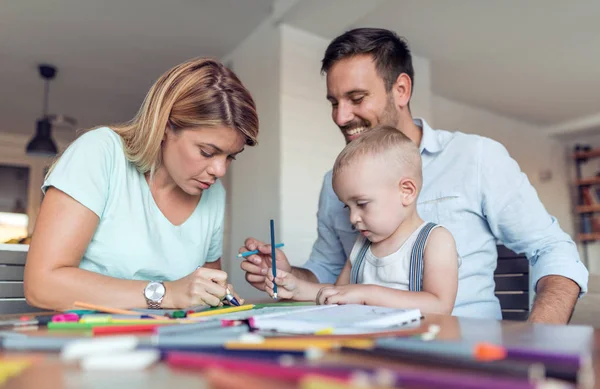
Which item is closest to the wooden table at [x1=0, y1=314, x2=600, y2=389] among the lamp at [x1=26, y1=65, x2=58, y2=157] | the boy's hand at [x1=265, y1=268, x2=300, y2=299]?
the boy's hand at [x1=265, y1=268, x2=300, y2=299]

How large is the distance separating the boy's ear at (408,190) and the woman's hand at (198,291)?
496mm

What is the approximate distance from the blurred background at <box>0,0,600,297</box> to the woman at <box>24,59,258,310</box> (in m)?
2.10

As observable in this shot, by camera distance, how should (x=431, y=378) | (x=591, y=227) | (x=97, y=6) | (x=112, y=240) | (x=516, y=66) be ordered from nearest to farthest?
1. (x=431, y=378)
2. (x=112, y=240)
3. (x=97, y=6)
4. (x=516, y=66)
5. (x=591, y=227)

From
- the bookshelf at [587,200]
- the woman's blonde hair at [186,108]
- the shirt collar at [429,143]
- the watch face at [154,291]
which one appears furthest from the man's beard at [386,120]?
the bookshelf at [587,200]

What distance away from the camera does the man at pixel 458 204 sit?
53.8 inches

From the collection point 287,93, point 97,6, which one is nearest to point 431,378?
point 287,93

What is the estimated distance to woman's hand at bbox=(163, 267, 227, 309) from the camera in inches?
41.3

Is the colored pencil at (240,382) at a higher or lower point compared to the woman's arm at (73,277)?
lower

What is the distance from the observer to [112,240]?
4.51ft

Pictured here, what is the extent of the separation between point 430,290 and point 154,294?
0.60 meters

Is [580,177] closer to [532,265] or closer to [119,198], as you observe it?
[532,265]

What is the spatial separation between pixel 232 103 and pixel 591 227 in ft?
23.9

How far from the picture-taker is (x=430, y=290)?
3.73ft

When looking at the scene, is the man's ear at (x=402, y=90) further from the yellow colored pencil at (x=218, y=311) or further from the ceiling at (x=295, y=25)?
the ceiling at (x=295, y=25)
